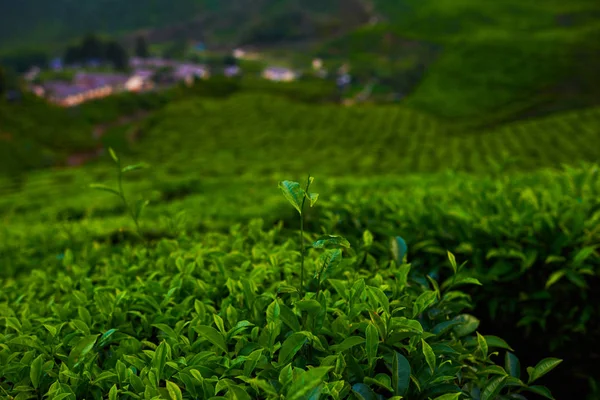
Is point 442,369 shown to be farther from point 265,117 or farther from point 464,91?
point 464,91

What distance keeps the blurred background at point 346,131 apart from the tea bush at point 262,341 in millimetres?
748

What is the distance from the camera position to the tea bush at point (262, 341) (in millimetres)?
1599

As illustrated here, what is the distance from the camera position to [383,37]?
9425 centimetres

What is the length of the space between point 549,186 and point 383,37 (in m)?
97.5

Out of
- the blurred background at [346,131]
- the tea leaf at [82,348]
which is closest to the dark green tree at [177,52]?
the blurred background at [346,131]

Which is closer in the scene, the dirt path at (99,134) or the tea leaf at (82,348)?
the tea leaf at (82,348)

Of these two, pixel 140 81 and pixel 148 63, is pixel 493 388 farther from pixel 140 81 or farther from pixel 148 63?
A: pixel 148 63

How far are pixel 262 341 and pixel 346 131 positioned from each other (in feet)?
140

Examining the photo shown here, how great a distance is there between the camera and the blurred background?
3.33m

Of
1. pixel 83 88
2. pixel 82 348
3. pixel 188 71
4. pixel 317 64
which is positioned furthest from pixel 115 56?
pixel 82 348

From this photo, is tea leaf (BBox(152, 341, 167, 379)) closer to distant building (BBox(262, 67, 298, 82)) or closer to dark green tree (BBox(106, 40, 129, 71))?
distant building (BBox(262, 67, 298, 82))

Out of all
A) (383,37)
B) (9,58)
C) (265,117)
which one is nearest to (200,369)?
(265,117)

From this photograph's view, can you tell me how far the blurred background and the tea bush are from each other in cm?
75

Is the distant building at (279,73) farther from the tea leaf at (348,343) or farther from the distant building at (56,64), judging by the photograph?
the tea leaf at (348,343)
